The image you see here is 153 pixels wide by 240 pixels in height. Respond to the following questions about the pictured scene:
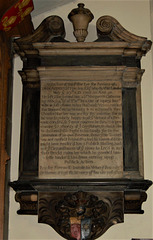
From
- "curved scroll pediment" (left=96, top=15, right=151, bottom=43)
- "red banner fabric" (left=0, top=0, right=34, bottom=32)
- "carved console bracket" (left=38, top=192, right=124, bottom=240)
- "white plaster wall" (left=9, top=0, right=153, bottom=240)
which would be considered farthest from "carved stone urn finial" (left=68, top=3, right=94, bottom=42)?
"carved console bracket" (left=38, top=192, right=124, bottom=240)

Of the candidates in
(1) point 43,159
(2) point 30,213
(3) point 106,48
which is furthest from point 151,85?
(2) point 30,213

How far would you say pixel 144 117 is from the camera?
488 centimetres

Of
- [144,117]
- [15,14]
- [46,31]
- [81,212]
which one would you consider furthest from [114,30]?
[81,212]

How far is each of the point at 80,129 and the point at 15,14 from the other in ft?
4.10

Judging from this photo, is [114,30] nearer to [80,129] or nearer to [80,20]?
[80,20]

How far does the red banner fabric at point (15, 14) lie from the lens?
416cm

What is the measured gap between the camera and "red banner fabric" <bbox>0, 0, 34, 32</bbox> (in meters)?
4.16

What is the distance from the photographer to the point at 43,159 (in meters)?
4.49

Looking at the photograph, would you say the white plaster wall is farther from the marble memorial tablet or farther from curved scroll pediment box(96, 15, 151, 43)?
the marble memorial tablet

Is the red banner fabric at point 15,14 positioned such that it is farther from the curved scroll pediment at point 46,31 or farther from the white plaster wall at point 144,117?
the white plaster wall at point 144,117

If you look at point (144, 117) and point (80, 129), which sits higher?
point (144, 117)

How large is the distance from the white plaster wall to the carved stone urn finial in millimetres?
272

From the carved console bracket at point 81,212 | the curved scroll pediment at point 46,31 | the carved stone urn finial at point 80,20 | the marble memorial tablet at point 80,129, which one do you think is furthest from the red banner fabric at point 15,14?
the carved console bracket at point 81,212

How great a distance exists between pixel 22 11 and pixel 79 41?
2.36 feet
